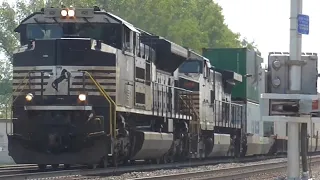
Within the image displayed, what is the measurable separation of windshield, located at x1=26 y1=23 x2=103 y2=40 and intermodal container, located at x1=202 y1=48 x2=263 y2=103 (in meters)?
13.4

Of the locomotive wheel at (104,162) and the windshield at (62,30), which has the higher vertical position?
the windshield at (62,30)

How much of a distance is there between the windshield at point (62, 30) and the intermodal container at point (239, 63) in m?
13.4

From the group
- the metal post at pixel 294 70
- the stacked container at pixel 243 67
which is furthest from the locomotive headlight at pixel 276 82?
the stacked container at pixel 243 67

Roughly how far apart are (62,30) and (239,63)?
14.6 metres

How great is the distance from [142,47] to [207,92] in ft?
23.3

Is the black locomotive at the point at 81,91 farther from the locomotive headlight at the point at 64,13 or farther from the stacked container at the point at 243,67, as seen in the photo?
the stacked container at the point at 243,67

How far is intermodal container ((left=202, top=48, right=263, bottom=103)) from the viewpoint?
96.8 feet

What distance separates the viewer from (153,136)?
60.4 feet

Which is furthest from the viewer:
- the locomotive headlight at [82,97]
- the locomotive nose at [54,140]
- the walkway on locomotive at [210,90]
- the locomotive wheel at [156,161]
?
the walkway on locomotive at [210,90]

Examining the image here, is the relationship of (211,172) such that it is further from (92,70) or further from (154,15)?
(154,15)

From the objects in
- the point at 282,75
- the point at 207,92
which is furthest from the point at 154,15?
the point at 282,75

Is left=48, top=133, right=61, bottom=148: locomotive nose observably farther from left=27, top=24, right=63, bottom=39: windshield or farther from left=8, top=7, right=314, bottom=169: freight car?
left=27, top=24, right=63, bottom=39: windshield

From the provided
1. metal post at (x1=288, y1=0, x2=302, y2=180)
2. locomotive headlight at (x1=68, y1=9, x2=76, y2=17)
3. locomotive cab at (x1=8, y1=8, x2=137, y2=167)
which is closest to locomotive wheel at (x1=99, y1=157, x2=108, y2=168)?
locomotive cab at (x1=8, y1=8, x2=137, y2=167)

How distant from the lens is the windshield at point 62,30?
16422 millimetres
